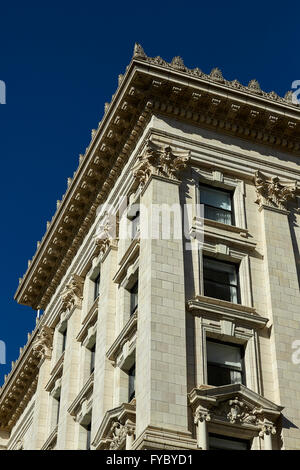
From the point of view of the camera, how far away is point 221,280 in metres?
43.0

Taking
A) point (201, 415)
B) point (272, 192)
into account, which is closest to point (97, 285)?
point (272, 192)

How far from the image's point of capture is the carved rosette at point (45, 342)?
57.8 m

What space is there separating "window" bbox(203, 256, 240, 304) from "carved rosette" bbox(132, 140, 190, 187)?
4.35 meters

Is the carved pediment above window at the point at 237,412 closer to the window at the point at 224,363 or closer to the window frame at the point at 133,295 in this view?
the window at the point at 224,363

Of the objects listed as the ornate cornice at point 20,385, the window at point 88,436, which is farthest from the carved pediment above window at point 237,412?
the ornate cornice at point 20,385

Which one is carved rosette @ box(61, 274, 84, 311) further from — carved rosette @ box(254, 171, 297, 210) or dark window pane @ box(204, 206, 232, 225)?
carved rosette @ box(254, 171, 297, 210)

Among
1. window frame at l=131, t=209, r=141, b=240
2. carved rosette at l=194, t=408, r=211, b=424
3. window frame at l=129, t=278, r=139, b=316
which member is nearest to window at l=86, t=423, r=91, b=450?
window frame at l=129, t=278, r=139, b=316

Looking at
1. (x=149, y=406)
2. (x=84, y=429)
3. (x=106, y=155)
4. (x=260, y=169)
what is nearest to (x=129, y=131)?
(x=106, y=155)

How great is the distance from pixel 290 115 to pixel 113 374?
15.2 m

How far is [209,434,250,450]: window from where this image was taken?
3670 centimetres

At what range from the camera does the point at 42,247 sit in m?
58.4
